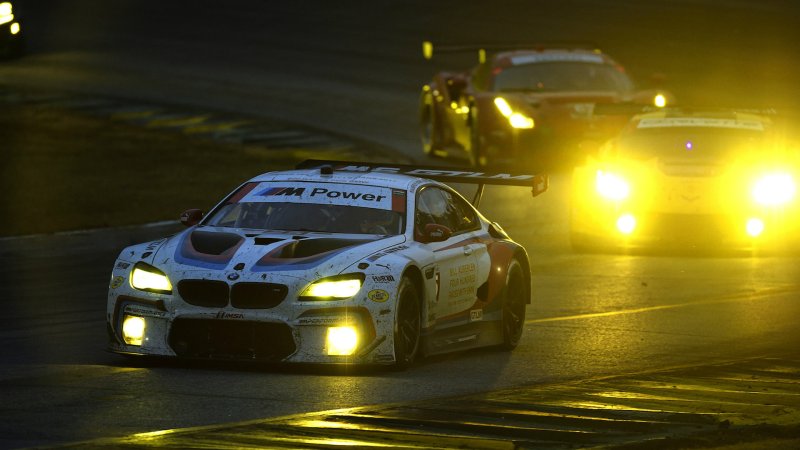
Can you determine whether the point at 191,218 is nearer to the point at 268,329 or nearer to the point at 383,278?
the point at 268,329

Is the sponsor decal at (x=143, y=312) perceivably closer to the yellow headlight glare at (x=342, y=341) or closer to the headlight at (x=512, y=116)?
the yellow headlight glare at (x=342, y=341)

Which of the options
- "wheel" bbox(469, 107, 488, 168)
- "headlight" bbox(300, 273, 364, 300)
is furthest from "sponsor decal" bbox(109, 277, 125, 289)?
"wheel" bbox(469, 107, 488, 168)

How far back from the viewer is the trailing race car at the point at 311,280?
11664 mm

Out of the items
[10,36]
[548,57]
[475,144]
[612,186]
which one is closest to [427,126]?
[475,144]

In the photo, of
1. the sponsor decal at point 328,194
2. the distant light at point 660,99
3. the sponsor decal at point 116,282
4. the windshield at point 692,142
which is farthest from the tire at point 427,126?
the sponsor decal at point 116,282

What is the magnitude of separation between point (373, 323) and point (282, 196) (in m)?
1.66

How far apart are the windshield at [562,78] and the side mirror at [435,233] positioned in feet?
41.6

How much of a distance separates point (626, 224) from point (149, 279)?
8290mm

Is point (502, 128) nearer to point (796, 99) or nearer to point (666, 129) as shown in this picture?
point (666, 129)

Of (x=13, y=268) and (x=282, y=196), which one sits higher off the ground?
(x=282, y=196)

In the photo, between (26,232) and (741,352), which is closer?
(741,352)

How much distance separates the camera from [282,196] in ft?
42.8

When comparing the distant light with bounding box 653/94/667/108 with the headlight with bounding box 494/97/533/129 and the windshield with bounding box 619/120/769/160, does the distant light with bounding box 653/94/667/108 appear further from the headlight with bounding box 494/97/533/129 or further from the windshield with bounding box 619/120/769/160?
the windshield with bounding box 619/120/769/160

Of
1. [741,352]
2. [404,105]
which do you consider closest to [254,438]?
[741,352]
